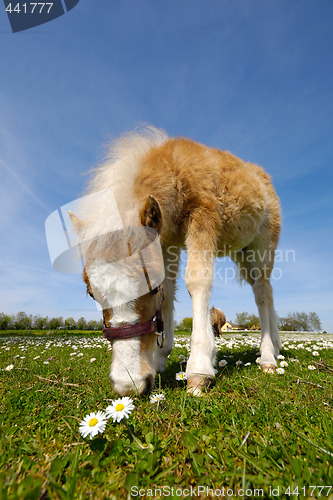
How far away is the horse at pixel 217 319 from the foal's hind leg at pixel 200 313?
9816 millimetres

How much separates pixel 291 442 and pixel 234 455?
0.40 meters

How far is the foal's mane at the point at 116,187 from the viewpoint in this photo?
3.32 m

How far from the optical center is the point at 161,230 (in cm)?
344

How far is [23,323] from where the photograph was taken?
84.6 ft

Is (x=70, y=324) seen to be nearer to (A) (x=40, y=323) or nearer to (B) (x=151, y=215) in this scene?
(A) (x=40, y=323)

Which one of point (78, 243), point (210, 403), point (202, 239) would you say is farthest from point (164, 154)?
point (210, 403)

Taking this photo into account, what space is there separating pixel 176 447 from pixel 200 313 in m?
1.95

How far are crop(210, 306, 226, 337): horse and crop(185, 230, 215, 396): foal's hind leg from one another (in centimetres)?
982

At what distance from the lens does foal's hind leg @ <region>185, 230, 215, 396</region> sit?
319 cm

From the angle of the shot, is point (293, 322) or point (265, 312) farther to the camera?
point (293, 322)

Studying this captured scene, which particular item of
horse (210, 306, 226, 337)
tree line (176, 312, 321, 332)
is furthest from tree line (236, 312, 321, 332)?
horse (210, 306, 226, 337)

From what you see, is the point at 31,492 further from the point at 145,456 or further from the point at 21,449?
the point at 21,449

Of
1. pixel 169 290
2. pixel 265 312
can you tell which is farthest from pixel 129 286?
pixel 265 312

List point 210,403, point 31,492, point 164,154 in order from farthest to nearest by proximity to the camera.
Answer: point 164,154 < point 210,403 < point 31,492
